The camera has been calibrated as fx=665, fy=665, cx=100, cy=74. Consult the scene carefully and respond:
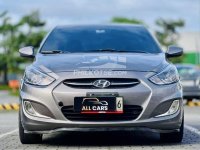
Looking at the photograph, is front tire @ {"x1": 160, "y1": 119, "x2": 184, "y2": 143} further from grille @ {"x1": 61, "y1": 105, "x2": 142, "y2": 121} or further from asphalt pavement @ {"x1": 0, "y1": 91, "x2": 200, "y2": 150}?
grille @ {"x1": 61, "y1": 105, "x2": 142, "y2": 121}

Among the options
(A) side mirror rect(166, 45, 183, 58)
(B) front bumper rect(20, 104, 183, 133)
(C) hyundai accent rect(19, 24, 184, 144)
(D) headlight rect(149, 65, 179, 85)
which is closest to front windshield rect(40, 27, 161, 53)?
(A) side mirror rect(166, 45, 183, 58)

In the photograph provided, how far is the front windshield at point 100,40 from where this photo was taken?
8789 millimetres

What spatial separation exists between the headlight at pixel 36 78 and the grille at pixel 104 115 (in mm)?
361

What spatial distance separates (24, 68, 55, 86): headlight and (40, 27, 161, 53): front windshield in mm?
1052

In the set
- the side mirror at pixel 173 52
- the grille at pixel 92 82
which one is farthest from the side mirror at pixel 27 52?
the side mirror at pixel 173 52

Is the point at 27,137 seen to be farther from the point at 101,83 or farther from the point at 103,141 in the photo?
the point at 101,83

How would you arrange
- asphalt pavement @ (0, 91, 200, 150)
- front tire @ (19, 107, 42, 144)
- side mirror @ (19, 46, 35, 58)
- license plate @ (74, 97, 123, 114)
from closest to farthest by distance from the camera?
license plate @ (74, 97, 123, 114), asphalt pavement @ (0, 91, 200, 150), front tire @ (19, 107, 42, 144), side mirror @ (19, 46, 35, 58)

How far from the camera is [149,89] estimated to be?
7.40 meters

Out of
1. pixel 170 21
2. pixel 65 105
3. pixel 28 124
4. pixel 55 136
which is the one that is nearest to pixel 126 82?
pixel 65 105

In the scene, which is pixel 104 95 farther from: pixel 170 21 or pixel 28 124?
pixel 170 21

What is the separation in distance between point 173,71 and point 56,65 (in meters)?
1.38

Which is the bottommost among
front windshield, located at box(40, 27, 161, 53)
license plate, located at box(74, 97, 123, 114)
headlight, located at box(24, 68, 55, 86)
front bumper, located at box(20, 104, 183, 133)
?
front bumper, located at box(20, 104, 183, 133)

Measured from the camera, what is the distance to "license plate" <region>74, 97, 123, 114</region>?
732 centimetres

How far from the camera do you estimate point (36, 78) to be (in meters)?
7.59
